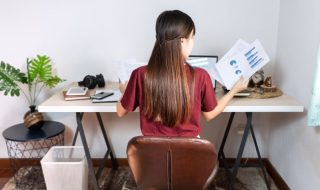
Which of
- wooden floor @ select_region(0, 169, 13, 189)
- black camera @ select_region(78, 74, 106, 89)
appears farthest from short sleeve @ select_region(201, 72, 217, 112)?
wooden floor @ select_region(0, 169, 13, 189)

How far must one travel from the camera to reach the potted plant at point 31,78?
2.09m

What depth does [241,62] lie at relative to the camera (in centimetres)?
190

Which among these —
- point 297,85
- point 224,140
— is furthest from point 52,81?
point 297,85

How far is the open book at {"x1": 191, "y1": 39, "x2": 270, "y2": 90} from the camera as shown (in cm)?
188

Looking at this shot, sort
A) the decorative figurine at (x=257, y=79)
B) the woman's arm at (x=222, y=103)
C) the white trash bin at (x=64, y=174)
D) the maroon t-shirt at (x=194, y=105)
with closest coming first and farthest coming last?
the maroon t-shirt at (x=194, y=105) → the woman's arm at (x=222, y=103) → the white trash bin at (x=64, y=174) → the decorative figurine at (x=257, y=79)

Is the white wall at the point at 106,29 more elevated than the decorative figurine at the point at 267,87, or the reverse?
the white wall at the point at 106,29

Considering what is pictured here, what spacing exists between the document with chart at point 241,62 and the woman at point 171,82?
0.56m

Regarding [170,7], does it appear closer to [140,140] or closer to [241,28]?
[241,28]

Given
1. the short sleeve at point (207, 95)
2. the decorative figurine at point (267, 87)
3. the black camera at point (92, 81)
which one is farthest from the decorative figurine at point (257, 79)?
the black camera at point (92, 81)

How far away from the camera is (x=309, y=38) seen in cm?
179

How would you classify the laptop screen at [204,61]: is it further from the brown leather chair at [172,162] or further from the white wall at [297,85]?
the brown leather chair at [172,162]

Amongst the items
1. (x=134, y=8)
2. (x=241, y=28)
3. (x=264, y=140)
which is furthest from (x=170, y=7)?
(x=264, y=140)

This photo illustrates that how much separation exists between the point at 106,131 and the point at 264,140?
53.2 inches

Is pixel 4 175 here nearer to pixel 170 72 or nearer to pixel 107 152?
pixel 107 152
